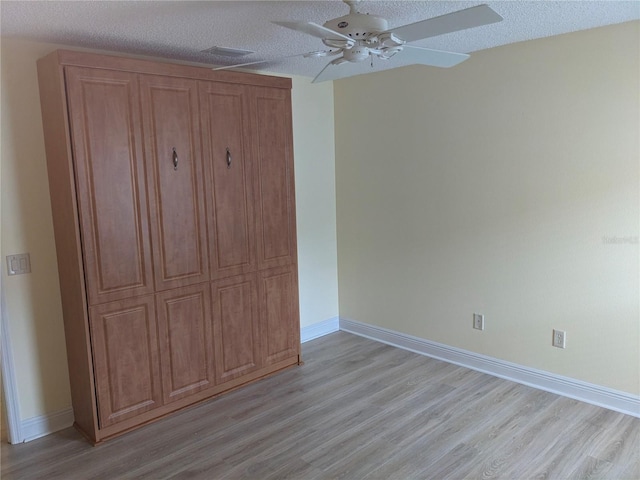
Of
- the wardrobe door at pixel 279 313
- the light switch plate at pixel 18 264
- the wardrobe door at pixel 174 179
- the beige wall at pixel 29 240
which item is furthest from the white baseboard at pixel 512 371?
the light switch plate at pixel 18 264

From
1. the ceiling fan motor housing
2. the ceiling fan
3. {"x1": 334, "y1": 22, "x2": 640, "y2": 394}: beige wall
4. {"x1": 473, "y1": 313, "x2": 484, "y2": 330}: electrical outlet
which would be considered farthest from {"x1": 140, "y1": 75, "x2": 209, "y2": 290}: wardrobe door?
{"x1": 473, "y1": 313, "x2": 484, "y2": 330}: electrical outlet

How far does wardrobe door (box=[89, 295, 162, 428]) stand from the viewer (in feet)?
9.09

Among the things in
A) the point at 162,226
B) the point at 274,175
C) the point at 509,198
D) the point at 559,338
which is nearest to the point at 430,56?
the point at 509,198

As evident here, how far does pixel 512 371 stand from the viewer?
11.4 feet

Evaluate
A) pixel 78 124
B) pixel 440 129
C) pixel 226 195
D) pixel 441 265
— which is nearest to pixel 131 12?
pixel 78 124

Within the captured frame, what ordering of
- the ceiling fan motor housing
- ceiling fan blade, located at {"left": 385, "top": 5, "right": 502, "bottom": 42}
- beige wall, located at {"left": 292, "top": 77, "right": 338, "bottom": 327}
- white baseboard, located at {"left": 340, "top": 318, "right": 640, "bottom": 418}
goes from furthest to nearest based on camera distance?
beige wall, located at {"left": 292, "top": 77, "right": 338, "bottom": 327} < white baseboard, located at {"left": 340, "top": 318, "right": 640, "bottom": 418} < the ceiling fan motor housing < ceiling fan blade, located at {"left": 385, "top": 5, "right": 502, "bottom": 42}

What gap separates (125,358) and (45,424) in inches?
25.8

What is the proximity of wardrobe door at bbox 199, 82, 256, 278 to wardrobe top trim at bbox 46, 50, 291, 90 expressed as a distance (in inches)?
2.2

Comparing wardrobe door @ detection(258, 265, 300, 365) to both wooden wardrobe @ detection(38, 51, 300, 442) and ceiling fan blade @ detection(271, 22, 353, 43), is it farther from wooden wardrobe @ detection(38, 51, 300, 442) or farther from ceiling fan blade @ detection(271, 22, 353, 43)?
ceiling fan blade @ detection(271, 22, 353, 43)

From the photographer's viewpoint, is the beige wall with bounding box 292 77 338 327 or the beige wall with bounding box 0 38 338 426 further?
the beige wall with bounding box 292 77 338 327

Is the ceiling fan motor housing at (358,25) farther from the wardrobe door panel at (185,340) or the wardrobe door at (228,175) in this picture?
the wardrobe door panel at (185,340)

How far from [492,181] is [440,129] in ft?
1.92

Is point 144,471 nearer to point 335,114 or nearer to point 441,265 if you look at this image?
point 441,265

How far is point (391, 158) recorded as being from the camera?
4031 millimetres
